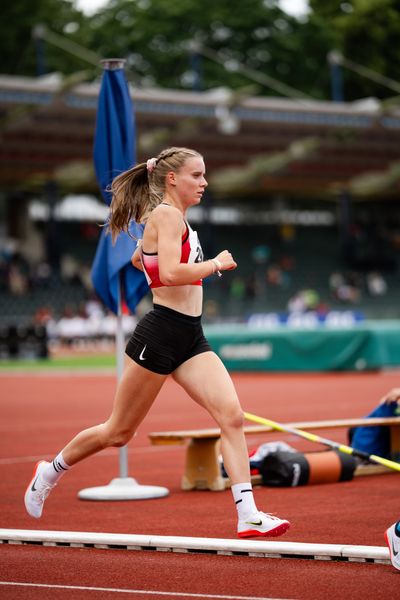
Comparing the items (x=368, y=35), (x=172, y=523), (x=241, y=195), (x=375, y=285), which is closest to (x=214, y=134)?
(x=375, y=285)

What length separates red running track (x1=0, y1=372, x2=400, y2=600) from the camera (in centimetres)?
558

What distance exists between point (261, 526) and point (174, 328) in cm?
114

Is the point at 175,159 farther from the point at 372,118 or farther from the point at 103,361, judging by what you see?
the point at 372,118

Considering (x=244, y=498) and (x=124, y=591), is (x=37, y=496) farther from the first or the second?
(x=124, y=591)

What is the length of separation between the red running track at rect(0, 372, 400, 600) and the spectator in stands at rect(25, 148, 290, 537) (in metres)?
0.53

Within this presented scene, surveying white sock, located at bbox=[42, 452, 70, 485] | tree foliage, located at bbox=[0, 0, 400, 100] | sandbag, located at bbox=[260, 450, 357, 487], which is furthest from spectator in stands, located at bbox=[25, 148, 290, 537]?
tree foliage, located at bbox=[0, 0, 400, 100]

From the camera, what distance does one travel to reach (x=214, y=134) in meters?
47.2

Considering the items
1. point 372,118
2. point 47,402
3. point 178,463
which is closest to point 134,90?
point 372,118

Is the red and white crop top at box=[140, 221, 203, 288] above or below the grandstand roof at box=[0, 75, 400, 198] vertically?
below

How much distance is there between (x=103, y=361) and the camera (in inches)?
1368

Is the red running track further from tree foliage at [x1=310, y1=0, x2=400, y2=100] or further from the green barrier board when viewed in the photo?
tree foliage at [x1=310, y1=0, x2=400, y2=100]

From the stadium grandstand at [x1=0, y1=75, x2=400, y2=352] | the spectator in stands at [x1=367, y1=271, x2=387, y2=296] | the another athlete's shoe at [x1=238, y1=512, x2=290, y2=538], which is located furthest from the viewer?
the spectator in stands at [x1=367, y1=271, x2=387, y2=296]

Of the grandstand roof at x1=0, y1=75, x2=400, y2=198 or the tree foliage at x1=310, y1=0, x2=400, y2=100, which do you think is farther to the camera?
the tree foliage at x1=310, y1=0, x2=400, y2=100

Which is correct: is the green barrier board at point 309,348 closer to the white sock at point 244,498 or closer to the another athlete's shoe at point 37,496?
the another athlete's shoe at point 37,496
